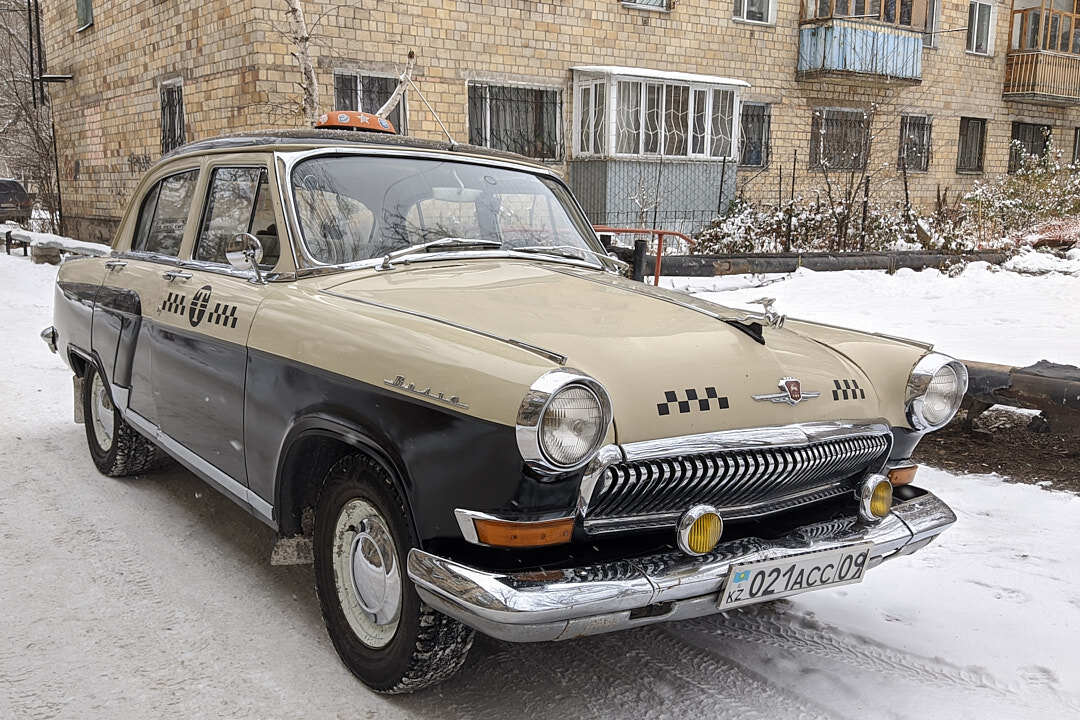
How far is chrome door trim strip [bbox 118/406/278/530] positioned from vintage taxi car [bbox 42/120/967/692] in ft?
0.06

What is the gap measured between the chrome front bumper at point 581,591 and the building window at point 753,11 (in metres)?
17.1

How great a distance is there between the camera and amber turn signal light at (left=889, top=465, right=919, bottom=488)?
3.21 meters

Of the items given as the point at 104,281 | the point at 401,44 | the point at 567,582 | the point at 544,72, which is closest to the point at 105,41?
the point at 401,44

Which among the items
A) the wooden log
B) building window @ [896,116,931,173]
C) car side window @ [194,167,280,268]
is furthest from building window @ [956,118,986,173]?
car side window @ [194,167,280,268]

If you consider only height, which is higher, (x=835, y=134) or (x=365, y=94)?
(x=365, y=94)

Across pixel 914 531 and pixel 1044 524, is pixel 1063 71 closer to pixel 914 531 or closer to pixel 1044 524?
pixel 1044 524

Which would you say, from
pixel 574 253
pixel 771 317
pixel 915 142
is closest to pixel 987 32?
pixel 915 142

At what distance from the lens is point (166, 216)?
4535 millimetres

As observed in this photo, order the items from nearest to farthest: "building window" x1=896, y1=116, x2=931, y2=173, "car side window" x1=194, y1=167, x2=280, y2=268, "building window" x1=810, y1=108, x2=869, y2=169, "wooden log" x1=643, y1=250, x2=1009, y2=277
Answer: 1. "car side window" x1=194, y1=167, x2=280, y2=268
2. "wooden log" x1=643, y1=250, x2=1009, y2=277
3. "building window" x1=810, y1=108, x2=869, y2=169
4. "building window" x1=896, y1=116, x2=931, y2=173

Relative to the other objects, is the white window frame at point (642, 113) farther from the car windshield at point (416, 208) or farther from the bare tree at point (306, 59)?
the car windshield at point (416, 208)

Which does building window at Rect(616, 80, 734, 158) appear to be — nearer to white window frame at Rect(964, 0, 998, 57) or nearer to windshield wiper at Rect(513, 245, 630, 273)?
white window frame at Rect(964, 0, 998, 57)

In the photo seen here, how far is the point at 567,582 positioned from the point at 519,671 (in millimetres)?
887

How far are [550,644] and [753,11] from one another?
56.7 feet

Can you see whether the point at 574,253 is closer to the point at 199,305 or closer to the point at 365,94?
the point at 199,305
